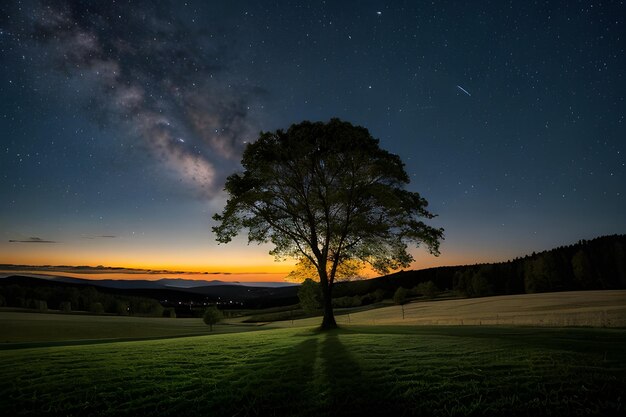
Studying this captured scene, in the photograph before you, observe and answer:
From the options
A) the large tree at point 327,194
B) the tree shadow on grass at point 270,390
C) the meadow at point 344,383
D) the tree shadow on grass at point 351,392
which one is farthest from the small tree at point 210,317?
the tree shadow on grass at point 351,392

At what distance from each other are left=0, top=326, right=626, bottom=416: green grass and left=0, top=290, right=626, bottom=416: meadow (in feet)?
0.09

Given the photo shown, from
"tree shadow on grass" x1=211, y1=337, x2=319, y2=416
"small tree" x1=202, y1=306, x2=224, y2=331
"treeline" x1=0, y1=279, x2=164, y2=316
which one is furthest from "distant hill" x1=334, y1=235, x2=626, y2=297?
"treeline" x1=0, y1=279, x2=164, y2=316

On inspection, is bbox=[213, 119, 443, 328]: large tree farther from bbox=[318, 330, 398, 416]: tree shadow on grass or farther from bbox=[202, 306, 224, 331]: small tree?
bbox=[202, 306, 224, 331]: small tree

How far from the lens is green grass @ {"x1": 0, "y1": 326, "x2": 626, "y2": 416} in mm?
7207

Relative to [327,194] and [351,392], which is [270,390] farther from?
[327,194]

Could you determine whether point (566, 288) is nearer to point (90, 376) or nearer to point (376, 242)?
point (376, 242)

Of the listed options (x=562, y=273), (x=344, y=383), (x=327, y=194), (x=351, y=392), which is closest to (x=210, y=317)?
(x=327, y=194)

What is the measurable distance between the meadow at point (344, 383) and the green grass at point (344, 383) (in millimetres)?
26

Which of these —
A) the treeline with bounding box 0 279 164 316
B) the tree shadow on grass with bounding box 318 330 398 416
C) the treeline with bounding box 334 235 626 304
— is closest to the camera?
the tree shadow on grass with bounding box 318 330 398 416

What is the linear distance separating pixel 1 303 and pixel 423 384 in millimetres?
140995

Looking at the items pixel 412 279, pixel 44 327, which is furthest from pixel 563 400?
pixel 412 279

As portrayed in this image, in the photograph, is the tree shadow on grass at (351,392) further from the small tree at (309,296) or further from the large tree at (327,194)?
the small tree at (309,296)

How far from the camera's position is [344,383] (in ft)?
28.9

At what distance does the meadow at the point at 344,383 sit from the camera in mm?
7203
